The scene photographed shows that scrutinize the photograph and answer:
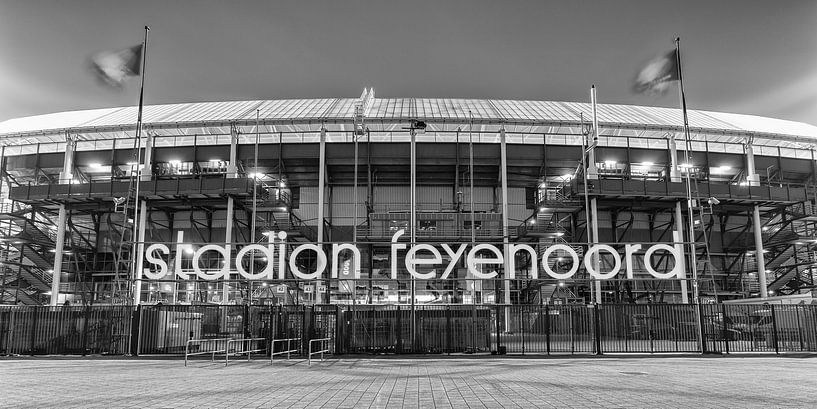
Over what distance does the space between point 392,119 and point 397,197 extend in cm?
884

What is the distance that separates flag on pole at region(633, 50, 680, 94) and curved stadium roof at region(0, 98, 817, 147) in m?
12.5

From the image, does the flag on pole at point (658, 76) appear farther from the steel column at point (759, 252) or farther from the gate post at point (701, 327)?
the steel column at point (759, 252)

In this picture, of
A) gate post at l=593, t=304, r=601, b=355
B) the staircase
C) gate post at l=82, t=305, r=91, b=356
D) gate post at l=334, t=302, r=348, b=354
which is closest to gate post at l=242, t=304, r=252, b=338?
gate post at l=334, t=302, r=348, b=354

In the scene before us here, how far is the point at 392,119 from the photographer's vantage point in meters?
46.2

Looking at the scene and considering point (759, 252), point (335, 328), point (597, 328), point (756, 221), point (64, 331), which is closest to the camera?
point (597, 328)

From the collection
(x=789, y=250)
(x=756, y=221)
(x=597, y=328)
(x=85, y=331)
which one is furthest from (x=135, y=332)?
(x=789, y=250)

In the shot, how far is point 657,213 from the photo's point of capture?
5309 centimetres

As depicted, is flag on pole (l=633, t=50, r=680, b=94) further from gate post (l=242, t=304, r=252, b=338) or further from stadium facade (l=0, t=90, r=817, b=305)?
gate post (l=242, t=304, r=252, b=338)

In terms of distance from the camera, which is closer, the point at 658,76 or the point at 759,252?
the point at 658,76

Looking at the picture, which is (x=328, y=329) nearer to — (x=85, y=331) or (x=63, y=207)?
(x=85, y=331)

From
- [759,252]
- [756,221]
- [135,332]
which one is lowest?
[135,332]

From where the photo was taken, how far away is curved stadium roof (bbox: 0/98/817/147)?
47.8 metres

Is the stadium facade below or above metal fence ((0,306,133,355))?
above

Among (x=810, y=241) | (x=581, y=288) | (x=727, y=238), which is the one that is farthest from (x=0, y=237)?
(x=810, y=241)
